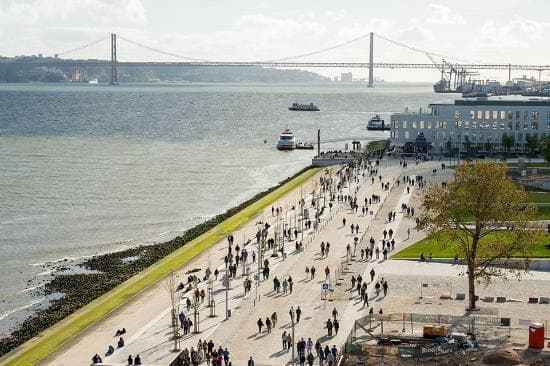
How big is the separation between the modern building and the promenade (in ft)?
153

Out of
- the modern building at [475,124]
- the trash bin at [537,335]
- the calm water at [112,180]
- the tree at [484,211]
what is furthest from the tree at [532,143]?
the trash bin at [537,335]

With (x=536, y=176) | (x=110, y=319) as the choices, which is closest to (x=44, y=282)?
(x=110, y=319)

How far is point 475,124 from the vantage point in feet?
333

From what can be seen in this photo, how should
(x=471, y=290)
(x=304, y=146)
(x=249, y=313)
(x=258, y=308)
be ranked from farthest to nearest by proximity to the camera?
(x=304, y=146) → (x=258, y=308) → (x=249, y=313) → (x=471, y=290)

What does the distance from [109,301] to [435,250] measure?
701 inches

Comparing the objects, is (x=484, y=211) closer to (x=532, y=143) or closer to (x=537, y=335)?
(x=537, y=335)

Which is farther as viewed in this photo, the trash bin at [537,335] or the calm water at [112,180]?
the calm water at [112,180]

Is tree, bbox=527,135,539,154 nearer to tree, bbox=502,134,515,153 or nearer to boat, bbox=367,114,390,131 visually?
tree, bbox=502,134,515,153

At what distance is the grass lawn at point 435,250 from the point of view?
45.2 metres

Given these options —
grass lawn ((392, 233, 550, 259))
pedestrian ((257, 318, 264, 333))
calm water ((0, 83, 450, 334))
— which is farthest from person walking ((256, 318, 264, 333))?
grass lawn ((392, 233, 550, 259))

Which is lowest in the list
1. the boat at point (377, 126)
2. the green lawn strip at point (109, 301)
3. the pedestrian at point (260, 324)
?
the green lawn strip at point (109, 301)

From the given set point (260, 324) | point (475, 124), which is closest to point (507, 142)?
point (475, 124)

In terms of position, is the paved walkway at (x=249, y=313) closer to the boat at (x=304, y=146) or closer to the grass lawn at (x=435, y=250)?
the grass lawn at (x=435, y=250)

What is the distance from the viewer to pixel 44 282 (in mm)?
46438
